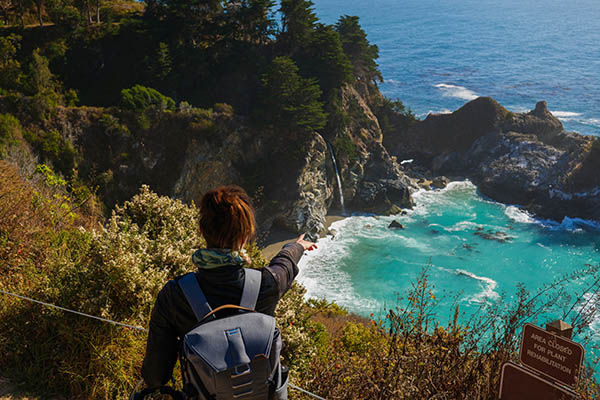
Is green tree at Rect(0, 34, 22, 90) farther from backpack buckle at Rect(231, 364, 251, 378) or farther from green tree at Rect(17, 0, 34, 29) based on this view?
backpack buckle at Rect(231, 364, 251, 378)

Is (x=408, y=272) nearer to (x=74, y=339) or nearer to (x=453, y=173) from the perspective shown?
(x=453, y=173)

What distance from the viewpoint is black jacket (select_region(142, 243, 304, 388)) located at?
204cm

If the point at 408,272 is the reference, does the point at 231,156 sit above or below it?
above

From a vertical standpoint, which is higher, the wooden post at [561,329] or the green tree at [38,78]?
the green tree at [38,78]

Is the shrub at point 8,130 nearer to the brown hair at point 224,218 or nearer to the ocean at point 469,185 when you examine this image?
the ocean at point 469,185

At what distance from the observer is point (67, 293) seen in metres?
3.82

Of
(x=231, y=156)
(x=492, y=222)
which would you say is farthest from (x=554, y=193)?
(x=231, y=156)

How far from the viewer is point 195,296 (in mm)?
1995

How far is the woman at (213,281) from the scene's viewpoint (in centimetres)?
205

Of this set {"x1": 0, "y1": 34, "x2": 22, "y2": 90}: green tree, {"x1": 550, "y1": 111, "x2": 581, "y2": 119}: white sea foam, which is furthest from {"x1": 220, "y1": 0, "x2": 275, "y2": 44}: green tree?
{"x1": 550, "y1": 111, "x2": 581, "y2": 119}: white sea foam

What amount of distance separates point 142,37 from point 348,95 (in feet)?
54.1

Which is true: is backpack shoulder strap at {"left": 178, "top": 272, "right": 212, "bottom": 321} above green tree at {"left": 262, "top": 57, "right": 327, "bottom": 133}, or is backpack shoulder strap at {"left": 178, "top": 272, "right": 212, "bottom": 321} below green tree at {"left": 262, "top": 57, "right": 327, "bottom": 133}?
above

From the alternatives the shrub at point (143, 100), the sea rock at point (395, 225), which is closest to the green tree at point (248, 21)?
the shrub at point (143, 100)

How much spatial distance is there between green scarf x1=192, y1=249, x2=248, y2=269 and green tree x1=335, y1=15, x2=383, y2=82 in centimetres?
3747
